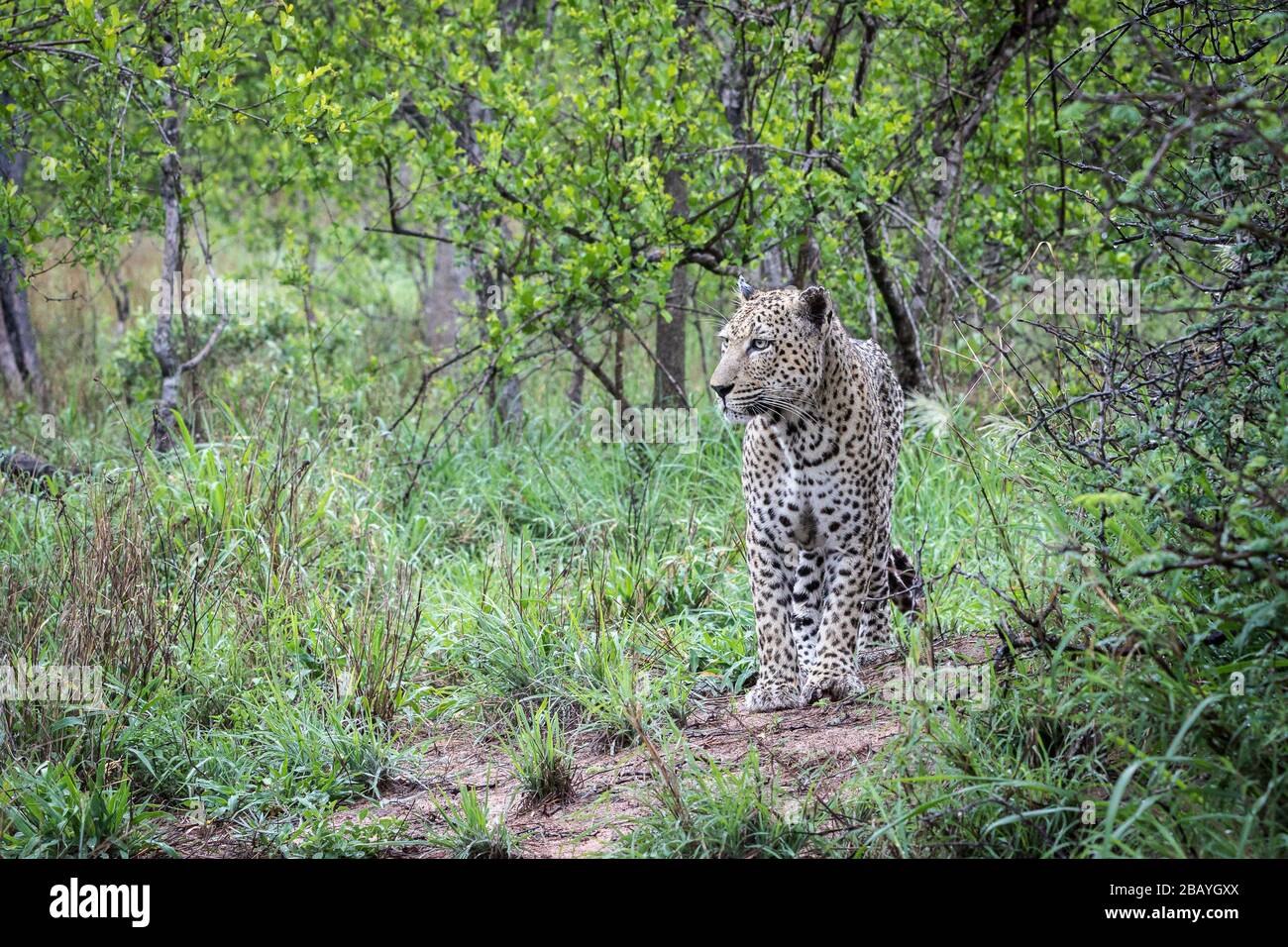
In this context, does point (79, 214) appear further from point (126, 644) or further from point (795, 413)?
point (795, 413)

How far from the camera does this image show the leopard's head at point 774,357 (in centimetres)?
552

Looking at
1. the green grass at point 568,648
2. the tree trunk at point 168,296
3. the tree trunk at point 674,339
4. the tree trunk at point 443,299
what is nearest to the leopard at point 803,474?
the green grass at point 568,648

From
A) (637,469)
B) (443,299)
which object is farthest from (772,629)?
(443,299)

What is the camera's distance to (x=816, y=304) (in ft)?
18.4

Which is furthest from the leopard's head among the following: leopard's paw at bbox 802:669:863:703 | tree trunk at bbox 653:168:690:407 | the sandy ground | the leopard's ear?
tree trunk at bbox 653:168:690:407

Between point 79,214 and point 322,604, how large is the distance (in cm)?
345

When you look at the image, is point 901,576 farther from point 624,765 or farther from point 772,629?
point 624,765

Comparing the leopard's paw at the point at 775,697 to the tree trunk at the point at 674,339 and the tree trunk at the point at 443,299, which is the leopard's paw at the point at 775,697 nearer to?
the tree trunk at the point at 674,339

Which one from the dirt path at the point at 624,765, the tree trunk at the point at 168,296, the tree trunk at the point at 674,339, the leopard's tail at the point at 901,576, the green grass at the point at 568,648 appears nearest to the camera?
the green grass at the point at 568,648

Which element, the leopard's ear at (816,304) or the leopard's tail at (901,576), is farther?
A: the leopard's tail at (901,576)

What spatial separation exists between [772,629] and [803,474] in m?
0.68
